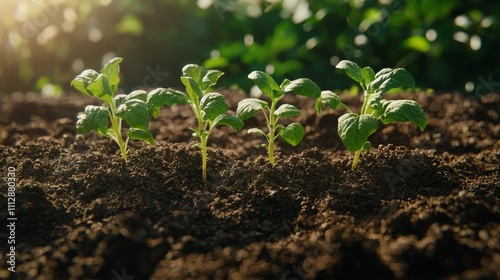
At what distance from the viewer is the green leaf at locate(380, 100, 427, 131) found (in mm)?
2328

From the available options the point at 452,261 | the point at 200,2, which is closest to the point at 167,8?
the point at 200,2

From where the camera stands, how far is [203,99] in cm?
241

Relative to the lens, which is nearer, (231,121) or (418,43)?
(231,121)

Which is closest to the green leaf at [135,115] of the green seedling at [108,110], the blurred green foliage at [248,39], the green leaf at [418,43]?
the green seedling at [108,110]

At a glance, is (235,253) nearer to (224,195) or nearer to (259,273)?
(259,273)

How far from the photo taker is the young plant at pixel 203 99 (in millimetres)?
2350

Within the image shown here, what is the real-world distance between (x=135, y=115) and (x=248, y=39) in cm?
318

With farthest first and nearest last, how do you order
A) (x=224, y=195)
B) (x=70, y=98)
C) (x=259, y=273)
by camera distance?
1. (x=70, y=98)
2. (x=224, y=195)
3. (x=259, y=273)

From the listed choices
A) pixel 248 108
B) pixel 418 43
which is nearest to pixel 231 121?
pixel 248 108

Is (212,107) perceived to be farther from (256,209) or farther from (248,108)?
(256,209)

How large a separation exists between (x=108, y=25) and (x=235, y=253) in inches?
158

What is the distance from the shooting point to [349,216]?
7.44 ft

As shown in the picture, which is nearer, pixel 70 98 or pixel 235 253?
pixel 235 253

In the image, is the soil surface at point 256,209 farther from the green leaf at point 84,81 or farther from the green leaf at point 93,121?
the green leaf at point 84,81
